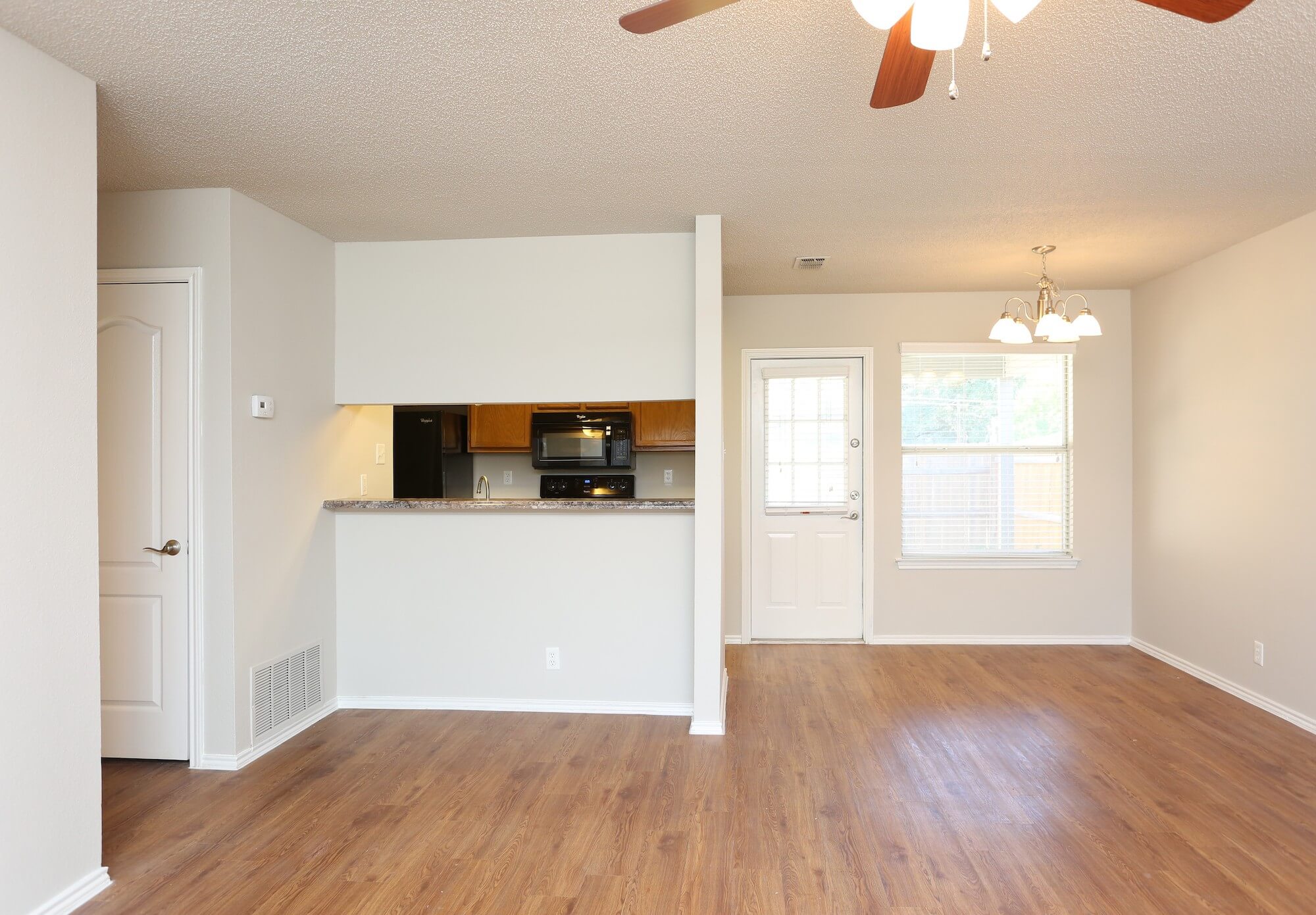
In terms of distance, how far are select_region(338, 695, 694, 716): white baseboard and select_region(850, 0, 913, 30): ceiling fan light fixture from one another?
3205 mm

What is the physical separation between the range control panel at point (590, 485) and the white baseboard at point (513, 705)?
83.0 inches

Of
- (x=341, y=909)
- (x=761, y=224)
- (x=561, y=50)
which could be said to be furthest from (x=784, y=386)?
(x=341, y=909)

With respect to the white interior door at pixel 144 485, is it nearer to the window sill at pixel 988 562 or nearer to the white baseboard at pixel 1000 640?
the white baseboard at pixel 1000 640

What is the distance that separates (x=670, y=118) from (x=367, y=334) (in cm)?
220

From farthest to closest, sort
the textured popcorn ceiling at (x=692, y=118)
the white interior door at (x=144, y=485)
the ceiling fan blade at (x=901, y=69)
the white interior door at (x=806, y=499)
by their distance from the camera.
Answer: the white interior door at (x=806, y=499)
the white interior door at (x=144, y=485)
the textured popcorn ceiling at (x=692, y=118)
the ceiling fan blade at (x=901, y=69)

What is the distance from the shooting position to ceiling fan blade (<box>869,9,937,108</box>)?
1529 millimetres

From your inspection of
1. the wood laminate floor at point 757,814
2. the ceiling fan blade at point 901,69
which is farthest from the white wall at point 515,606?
the ceiling fan blade at point 901,69

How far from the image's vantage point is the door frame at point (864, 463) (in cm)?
545

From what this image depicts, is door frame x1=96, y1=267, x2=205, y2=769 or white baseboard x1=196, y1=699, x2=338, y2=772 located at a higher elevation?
door frame x1=96, y1=267, x2=205, y2=769

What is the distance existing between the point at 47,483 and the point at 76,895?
118cm

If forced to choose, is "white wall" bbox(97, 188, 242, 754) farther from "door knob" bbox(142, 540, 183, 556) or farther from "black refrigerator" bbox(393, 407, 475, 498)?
"black refrigerator" bbox(393, 407, 475, 498)

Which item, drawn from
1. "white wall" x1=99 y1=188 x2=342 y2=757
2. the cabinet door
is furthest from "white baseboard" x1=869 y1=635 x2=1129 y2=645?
"white wall" x1=99 y1=188 x2=342 y2=757

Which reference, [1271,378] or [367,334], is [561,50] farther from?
[1271,378]

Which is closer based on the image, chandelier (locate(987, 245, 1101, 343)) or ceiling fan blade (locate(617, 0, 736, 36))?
ceiling fan blade (locate(617, 0, 736, 36))
